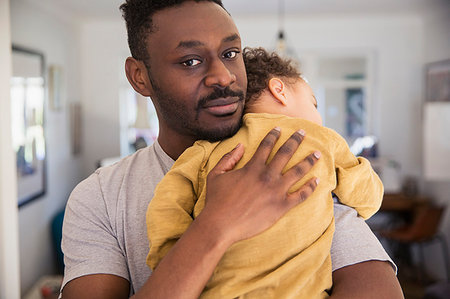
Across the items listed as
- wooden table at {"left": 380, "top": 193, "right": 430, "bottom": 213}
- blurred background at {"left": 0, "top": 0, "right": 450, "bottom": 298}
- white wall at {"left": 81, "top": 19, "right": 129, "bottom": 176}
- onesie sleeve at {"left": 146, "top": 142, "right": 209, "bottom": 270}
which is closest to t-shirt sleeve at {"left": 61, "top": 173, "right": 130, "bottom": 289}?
onesie sleeve at {"left": 146, "top": 142, "right": 209, "bottom": 270}

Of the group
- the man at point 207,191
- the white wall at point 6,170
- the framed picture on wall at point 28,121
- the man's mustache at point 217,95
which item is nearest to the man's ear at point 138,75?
the man at point 207,191

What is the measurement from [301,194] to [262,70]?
1.24 feet

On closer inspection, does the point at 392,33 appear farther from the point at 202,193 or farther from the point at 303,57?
the point at 202,193

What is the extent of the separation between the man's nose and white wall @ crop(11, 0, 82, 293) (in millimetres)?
3515

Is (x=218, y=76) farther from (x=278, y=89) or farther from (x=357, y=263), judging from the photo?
(x=357, y=263)

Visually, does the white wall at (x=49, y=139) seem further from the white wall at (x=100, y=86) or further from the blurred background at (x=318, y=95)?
the white wall at (x=100, y=86)

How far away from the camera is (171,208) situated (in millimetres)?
812

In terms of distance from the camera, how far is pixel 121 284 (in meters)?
0.89

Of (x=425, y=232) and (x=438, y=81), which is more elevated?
(x=438, y=81)

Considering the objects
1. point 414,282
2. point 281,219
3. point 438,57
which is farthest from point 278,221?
point 438,57

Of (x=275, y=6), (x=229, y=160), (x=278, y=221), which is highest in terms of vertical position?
(x=275, y=6)

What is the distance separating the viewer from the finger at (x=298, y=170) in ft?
2.61

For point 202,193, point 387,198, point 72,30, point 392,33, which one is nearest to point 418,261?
point 387,198

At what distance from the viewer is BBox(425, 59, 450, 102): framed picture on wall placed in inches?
189
